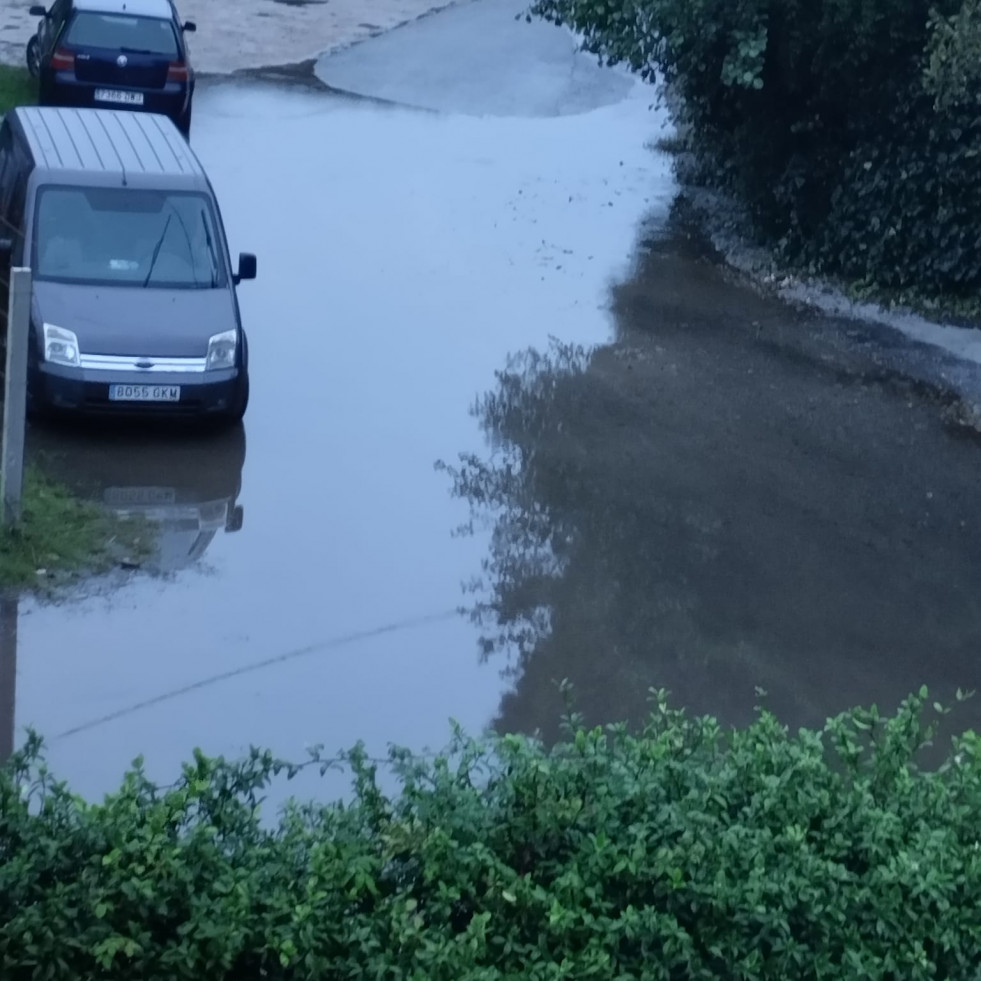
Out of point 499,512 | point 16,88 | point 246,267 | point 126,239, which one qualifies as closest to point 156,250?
point 126,239

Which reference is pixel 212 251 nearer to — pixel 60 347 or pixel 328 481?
pixel 60 347

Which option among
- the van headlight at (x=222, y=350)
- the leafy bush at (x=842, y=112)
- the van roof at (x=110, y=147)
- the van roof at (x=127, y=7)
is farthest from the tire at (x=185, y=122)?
the van headlight at (x=222, y=350)

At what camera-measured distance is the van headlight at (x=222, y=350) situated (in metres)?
10.7

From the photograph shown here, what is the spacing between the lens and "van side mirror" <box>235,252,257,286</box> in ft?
37.8

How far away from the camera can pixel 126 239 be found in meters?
11.3

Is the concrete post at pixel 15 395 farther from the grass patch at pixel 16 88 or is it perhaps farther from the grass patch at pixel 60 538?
the grass patch at pixel 16 88

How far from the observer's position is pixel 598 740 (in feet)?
15.6

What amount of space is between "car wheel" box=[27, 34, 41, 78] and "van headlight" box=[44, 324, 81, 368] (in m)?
10.7

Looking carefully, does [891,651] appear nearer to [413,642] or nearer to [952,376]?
[413,642]

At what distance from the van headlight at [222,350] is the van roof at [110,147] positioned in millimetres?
1437

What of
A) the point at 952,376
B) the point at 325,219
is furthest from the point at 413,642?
the point at 325,219

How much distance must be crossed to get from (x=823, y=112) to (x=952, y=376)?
3.95 meters

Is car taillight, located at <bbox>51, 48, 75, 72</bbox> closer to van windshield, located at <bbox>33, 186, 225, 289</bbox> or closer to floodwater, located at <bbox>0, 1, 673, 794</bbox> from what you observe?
floodwater, located at <bbox>0, 1, 673, 794</bbox>

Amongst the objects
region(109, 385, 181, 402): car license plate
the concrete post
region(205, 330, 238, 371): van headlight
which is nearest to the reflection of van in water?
region(109, 385, 181, 402): car license plate
